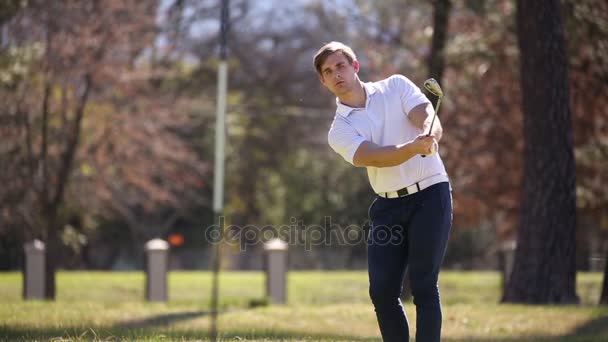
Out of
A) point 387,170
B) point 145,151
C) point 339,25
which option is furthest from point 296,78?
point 387,170

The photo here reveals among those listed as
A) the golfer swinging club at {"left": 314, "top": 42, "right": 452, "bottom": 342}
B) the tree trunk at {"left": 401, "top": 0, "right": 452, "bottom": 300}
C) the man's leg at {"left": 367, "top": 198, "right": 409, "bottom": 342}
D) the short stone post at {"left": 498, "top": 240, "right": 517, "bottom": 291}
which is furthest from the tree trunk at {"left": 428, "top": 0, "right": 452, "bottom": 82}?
the man's leg at {"left": 367, "top": 198, "right": 409, "bottom": 342}

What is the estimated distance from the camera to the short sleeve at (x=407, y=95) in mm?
5316

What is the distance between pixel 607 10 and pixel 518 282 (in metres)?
6.40

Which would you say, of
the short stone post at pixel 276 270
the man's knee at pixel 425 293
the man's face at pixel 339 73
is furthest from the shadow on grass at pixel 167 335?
the short stone post at pixel 276 270

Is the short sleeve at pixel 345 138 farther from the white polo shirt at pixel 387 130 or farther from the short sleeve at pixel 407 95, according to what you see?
the short sleeve at pixel 407 95

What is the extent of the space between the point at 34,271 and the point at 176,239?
16216mm

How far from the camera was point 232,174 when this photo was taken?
109 feet

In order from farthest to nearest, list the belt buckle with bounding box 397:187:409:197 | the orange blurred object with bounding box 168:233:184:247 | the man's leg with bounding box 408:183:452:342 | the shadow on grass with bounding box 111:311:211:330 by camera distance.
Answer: the orange blurred object with bounding box 168:233:184:247 < the shadow on grass with bounding box 111:311:211:330 < the belt buckle with bounding box 397:187:409:197 < the man's leg with bounding box 408:183:452:342

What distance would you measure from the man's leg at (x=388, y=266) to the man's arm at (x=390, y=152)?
33 cm

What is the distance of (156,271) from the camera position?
16.9m

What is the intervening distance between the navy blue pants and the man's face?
656 millimetres

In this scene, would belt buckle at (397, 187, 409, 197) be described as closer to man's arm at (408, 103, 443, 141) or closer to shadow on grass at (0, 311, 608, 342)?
man's arm at (408, 103, 443, 141)

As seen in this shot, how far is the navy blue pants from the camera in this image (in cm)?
519

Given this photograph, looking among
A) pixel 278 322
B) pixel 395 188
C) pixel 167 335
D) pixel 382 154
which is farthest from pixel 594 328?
pixel 382 154
